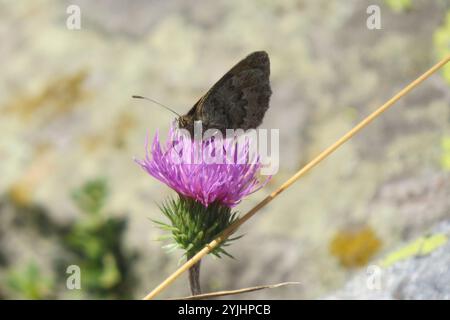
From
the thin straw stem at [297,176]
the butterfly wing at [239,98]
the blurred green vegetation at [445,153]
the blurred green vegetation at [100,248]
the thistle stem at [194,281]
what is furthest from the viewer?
the blurred green vegetation at [100,248]

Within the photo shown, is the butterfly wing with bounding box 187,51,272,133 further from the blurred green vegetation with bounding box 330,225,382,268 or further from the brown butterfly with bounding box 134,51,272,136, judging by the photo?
the blurred green vegetation with bounding box 330,225,382,268

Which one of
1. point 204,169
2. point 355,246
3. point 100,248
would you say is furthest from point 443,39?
point 204,169

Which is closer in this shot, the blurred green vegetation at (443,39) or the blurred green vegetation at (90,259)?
the blurred green vegetation at (90,259)

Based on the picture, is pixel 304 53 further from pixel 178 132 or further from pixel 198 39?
pixel 178 132

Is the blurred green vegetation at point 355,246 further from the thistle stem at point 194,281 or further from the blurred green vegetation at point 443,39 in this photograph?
the thistle stem at point 194,281

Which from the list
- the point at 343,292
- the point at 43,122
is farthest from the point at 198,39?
the point at 343,292

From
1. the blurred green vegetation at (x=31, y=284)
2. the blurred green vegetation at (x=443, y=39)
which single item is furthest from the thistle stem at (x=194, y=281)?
the blurred green vegetation at (x=443, y=39)

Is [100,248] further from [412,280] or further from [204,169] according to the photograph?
[204,169]
